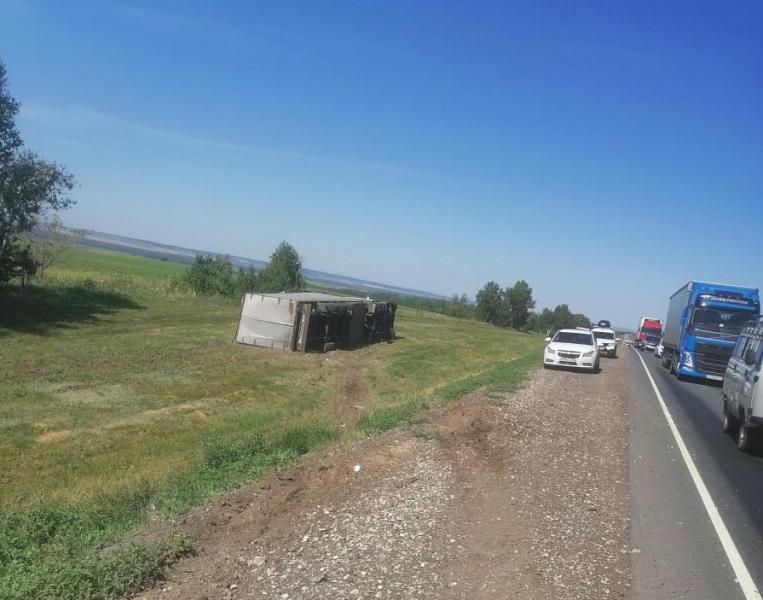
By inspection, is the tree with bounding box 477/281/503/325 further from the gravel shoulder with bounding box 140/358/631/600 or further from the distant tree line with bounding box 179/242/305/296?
the gravel shoulder with bounding box 140/358/631/600

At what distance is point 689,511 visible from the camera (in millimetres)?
7426

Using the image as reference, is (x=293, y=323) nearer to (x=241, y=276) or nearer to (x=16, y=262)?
(x=16, y=262)

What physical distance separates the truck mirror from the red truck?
153 feet

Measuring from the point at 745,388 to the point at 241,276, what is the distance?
53.3 metres

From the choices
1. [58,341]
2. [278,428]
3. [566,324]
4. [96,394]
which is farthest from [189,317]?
[566,324]

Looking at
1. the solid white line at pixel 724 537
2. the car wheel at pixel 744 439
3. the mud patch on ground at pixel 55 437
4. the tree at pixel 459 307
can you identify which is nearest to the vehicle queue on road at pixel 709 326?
the car wheel at pixel 744 439

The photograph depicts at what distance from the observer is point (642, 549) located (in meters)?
6.14

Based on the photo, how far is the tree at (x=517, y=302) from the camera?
10431cm

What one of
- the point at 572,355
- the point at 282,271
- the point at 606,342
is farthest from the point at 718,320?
the point at 282,271

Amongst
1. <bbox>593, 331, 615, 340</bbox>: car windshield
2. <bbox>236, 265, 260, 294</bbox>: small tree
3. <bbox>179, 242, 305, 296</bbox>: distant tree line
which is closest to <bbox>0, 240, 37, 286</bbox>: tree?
<bbox>179, 242, 305, 296</bbox>: distant tree line

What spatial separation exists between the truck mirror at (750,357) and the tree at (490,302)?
9023cm

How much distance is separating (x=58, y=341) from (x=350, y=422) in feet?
52.7

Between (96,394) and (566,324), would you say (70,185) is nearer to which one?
(96,394)

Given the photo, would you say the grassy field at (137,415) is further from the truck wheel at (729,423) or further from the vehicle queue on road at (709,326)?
the vehicle queue on road at (709,326)
